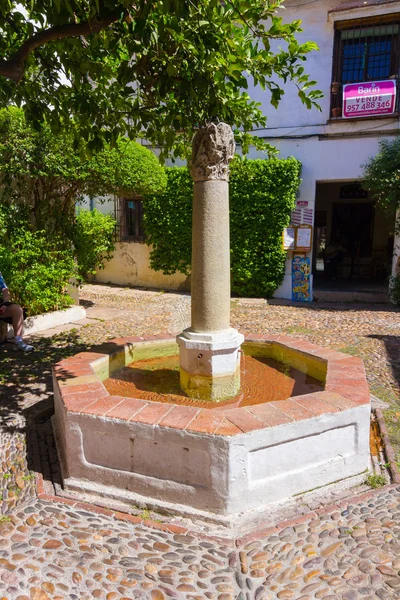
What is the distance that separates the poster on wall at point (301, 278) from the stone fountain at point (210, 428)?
7.23 meters

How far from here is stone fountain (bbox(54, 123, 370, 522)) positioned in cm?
243

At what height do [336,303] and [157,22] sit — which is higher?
[157,22]

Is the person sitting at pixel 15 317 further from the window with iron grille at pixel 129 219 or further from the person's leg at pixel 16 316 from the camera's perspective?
the window with iron grille at pixel 129 219

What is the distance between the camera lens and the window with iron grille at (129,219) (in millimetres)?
12586

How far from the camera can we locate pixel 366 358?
218 inches

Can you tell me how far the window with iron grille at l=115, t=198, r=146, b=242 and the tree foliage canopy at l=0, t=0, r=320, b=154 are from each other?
833 cm

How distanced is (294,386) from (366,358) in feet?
7.47

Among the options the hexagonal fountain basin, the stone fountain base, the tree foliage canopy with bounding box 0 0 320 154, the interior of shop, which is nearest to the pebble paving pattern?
the stone fountain base

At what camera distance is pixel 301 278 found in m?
10.6

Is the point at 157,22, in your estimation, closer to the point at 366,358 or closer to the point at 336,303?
the point at 366,358

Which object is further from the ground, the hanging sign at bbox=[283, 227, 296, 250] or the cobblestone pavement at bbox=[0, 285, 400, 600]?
the hanging sign at bbox=[283, 227, 296, 250]

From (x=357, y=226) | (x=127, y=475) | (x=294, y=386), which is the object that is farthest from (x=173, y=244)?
(x=127, y=475)

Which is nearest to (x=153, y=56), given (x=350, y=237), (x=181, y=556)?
(x=181, y=556)

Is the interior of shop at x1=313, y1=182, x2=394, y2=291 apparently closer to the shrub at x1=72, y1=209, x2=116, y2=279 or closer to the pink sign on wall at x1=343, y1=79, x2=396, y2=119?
the pink sign on wall at x1=343, y1=79, x2=396, y2=119
